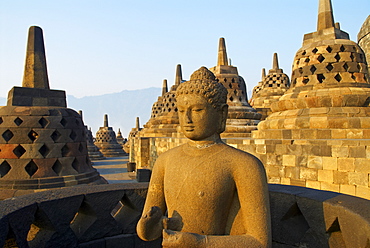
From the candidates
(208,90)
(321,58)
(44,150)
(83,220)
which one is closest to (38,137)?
(44,150)

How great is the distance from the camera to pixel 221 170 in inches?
71.4

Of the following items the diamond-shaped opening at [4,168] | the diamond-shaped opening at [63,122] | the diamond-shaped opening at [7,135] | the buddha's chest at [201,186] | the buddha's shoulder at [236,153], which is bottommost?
the diamond-shaped opening at [4,168]

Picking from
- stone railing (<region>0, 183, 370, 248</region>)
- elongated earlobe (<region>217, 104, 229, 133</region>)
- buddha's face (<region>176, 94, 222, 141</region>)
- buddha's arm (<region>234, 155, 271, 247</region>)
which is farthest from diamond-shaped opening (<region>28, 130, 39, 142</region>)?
buddha's arm (<region>234, 155, 271, 247</region>)

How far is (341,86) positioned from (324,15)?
6.74 ft

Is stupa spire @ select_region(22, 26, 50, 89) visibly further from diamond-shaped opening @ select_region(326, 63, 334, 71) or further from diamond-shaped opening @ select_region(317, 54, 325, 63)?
diamond-shaped opening @ select_region(326, 63, 334, 71)

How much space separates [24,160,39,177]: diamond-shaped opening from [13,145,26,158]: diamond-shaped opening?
24 cm

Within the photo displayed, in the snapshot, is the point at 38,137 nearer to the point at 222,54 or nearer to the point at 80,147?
the point at 80,147

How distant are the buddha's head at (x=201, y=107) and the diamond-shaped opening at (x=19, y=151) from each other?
442 cm

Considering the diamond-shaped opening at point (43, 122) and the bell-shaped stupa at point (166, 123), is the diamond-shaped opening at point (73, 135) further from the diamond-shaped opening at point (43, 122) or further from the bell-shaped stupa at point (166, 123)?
the bell-shaped stupa at point (166, 123)

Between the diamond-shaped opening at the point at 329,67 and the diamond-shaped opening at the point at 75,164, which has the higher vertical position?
the diamond-shaped opening at the point at 329,67

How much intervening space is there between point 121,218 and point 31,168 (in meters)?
3.13

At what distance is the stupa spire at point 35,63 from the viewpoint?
18.6ft

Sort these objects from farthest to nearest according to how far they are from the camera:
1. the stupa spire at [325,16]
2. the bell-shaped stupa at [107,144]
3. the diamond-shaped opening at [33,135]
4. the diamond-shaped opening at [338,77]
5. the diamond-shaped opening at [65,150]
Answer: the bell-shaped stupa at [107,144]
the stupa spire at [325,16]
the diamond-shaped opening at [338,77]
the diamond-shaped opening at [65,150]
the diamond-shaped opening at [33,135]

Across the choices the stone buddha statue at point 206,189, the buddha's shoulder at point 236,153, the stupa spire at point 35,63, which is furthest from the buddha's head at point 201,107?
the stupa spire at point 35,63
